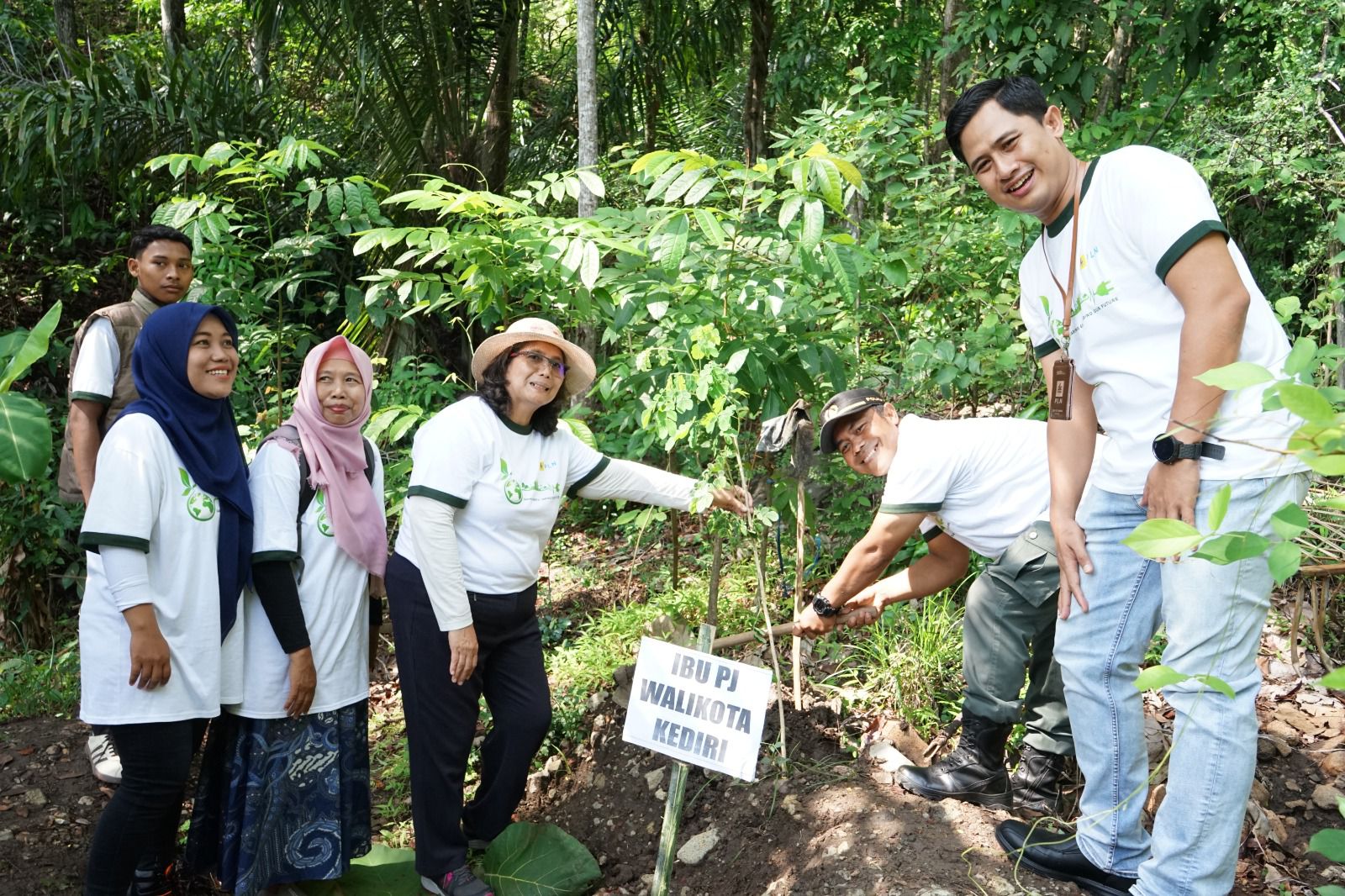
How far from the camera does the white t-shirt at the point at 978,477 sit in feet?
10.1

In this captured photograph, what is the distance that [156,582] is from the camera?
2809mm

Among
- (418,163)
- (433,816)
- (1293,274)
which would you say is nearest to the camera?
(433,816)

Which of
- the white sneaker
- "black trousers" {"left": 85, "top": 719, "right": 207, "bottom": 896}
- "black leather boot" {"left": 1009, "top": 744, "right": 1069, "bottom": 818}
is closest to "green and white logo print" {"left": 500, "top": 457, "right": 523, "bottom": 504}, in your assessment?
"black trousers" {"left": 85, "top": 719, "right": 207, "bottom": 896}

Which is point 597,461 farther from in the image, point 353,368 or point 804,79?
point 804,79

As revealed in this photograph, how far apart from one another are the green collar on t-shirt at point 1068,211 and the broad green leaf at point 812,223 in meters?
0.70

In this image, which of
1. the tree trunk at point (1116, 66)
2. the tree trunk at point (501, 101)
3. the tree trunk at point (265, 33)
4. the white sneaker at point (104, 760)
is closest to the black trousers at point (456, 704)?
the white sneaker at point (104, 760)

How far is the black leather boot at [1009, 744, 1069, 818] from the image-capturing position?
3129mm

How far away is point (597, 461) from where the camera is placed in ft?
11.0

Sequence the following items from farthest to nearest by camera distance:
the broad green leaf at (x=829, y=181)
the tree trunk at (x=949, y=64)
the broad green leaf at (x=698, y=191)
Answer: the tree trunk at (x=949, y=64) < the broad green leaf at (x=698, y=191) < the broad green leaf at (x=829, y=181)

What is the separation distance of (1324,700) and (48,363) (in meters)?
7.82

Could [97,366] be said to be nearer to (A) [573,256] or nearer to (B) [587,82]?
(A) [573,256]

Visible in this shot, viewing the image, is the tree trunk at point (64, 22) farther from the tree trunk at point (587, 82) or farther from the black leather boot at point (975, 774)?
the black leather boot at point (975, 774)

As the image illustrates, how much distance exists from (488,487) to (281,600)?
2.26 ft

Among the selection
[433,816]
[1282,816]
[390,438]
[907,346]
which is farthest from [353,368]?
[1282,816]
